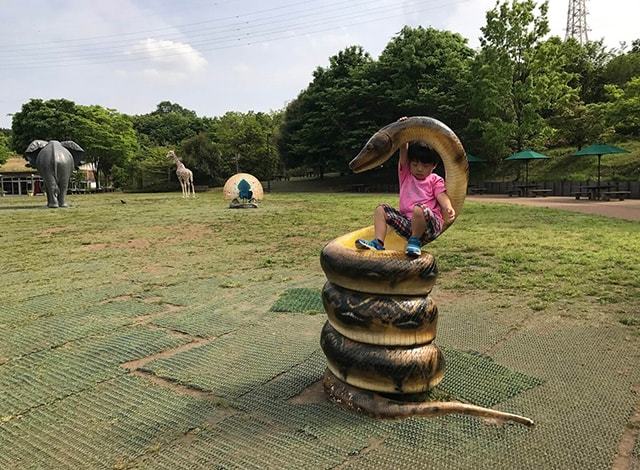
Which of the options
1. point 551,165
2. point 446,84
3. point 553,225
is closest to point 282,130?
point 446,84

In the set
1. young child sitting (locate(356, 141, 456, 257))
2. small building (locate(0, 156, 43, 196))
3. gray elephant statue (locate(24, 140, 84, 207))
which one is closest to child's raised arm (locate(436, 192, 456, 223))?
young child sitting (locate(356, 141, 456, 257))

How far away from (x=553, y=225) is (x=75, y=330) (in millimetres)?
10157

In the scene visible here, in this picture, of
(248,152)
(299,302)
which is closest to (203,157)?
(248,152)

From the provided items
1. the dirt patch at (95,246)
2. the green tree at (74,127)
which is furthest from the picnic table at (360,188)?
the green tree at (74,127)

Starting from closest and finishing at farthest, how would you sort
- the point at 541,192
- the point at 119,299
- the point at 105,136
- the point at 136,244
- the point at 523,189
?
the point at 119,299, the point at 136,244, the point at 541,192, the point at 523,189, the point at 105,136

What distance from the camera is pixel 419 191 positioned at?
304cm

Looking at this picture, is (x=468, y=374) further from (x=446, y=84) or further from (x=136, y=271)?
(x=446, y=84)

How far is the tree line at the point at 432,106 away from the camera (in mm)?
26516

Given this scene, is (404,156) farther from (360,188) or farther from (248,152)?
(248,152)

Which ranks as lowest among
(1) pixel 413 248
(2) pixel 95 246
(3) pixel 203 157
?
(2) pixel 95 246

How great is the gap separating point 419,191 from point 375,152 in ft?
1.16

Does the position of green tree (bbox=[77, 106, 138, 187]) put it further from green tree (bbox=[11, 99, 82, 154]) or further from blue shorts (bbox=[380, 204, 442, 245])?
blue shorts (bbox=[380, 204, 442, 245])

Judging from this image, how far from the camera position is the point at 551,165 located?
2731 centimetres

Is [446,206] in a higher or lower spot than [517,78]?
lower
